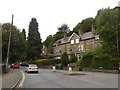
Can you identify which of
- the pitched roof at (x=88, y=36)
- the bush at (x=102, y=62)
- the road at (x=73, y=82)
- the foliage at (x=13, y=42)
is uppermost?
the pitched roof at (x=88, y=36)

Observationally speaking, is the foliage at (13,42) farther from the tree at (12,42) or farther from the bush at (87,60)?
the bush at (87,60)

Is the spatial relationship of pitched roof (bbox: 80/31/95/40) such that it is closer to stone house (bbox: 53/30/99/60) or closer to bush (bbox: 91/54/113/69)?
stone house (bbox: 53/30/99/60)

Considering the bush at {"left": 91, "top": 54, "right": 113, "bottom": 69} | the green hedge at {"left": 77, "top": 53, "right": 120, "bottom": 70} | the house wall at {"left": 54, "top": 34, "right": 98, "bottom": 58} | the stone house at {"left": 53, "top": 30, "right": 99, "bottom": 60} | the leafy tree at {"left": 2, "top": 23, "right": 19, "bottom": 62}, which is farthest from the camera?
the house wall at {"left": 54, "top": 34, "right": 98, "bottom": 58}

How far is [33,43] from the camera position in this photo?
366 ft

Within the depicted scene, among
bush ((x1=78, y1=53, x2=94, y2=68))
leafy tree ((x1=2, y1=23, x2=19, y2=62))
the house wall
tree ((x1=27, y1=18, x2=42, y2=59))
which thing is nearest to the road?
bush ((x1=78, y1=53, x2=94, y2=68))

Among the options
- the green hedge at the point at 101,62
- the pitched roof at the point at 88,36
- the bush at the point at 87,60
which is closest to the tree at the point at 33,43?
the pitched roof at the point at 88,36

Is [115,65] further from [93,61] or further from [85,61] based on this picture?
[85,61]

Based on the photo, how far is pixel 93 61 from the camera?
176 ft

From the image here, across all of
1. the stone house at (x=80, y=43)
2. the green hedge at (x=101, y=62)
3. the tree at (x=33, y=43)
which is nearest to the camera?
the green hedge at (x=101, y=62)

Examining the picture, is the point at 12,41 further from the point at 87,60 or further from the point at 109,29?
the point at 109,29

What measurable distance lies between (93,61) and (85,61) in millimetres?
5743

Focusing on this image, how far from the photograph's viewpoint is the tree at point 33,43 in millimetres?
110250

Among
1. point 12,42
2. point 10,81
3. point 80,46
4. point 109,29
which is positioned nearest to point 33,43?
point 80,46

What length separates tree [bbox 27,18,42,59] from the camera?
11025 cm
